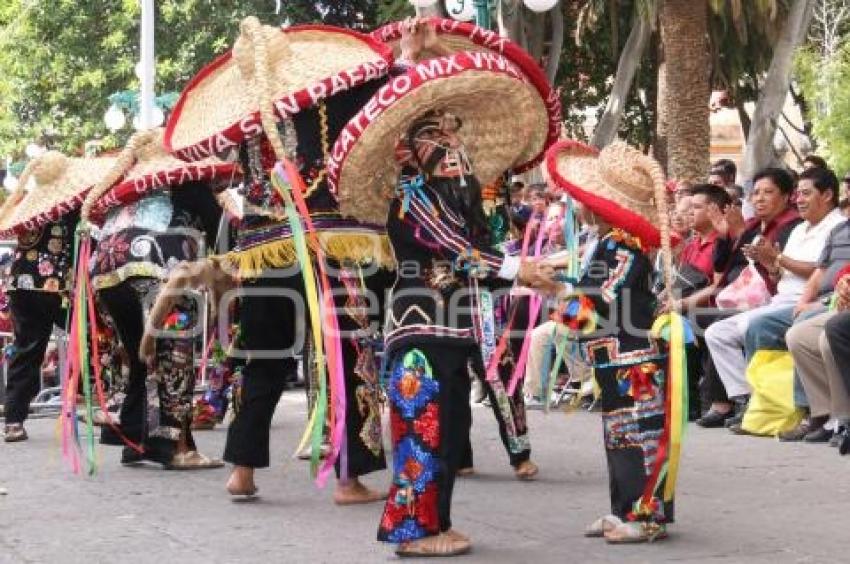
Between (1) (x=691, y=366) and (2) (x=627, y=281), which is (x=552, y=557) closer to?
(2) (x=627, y=281)

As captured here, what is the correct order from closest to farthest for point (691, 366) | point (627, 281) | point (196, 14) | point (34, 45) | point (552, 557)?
1. point (552, 557)
2. point (627, 281)
3. point (691, 366)
4. point (196, 14)
5. point (34, 45)

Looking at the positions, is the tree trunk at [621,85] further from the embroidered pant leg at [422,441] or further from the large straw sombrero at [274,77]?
the embroidered pant leg at [422,441]

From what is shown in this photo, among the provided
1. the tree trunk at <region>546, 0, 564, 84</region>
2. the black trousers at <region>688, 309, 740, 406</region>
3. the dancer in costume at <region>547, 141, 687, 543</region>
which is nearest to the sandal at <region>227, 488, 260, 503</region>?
the dancer in costume at <region>547, 141, 687, 543</region>

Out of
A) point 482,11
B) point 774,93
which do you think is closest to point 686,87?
point 774,93

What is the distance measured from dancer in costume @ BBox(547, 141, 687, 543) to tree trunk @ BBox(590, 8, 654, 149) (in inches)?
575

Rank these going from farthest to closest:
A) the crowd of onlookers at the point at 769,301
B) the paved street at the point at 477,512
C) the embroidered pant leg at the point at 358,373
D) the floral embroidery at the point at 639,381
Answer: the crowd of onlookers at the point at 769,301 → the embroidered pant leg at the point at 358,373 → the floral embroidery at the point at 639,381 → the paved street at the point at 477,512

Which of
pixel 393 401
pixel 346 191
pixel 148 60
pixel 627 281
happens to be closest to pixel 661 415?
pixel 627 281

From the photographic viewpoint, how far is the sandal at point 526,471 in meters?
7.65

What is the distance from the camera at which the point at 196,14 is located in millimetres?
26484

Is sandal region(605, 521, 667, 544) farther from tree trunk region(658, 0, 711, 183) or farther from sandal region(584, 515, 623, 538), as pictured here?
tree trunk region(658, 0, 711, 183)

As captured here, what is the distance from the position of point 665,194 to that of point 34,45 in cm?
2483

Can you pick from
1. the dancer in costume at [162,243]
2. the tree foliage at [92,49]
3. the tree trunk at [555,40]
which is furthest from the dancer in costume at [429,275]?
the tree foliage at [92,49]

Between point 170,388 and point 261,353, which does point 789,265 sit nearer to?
point 170,388

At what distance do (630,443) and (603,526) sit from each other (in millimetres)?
326
